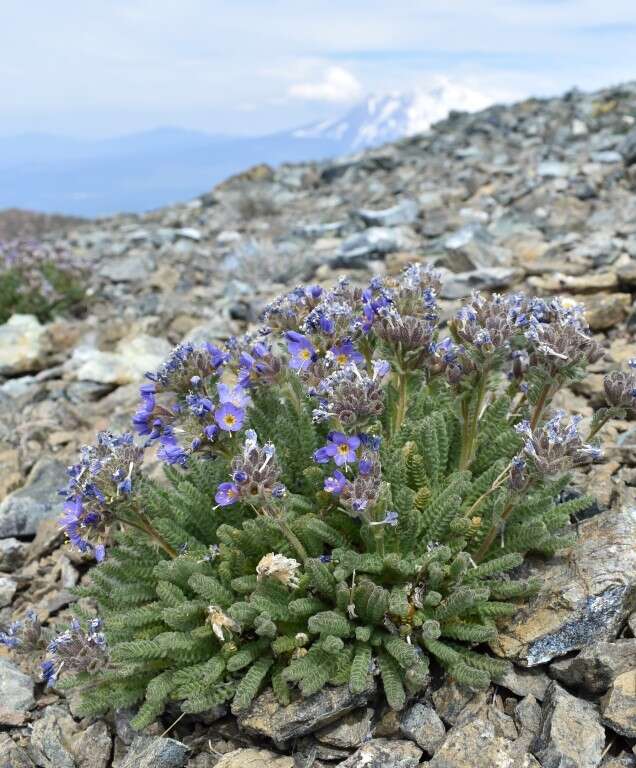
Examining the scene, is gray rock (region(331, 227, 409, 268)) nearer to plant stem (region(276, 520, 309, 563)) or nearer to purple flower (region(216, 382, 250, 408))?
purple flower (region(216, 382, 250, 408))

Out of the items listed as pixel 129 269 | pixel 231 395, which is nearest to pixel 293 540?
pixel 231 395

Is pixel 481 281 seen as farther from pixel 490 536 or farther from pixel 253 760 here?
pixel 253 760

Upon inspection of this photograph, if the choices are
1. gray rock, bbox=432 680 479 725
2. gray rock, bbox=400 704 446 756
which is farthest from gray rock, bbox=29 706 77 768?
gray rock, bbox=432 680 479 725

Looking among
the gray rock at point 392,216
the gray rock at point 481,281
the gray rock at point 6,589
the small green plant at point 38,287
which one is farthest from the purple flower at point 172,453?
the gray rock at point 392,216

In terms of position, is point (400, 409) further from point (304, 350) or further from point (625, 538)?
point (625, 538)

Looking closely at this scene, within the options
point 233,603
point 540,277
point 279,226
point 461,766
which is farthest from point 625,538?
point 279,226

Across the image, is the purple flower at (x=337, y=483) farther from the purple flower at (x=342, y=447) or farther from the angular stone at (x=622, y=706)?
the angular stone at (x=622, y=706)
